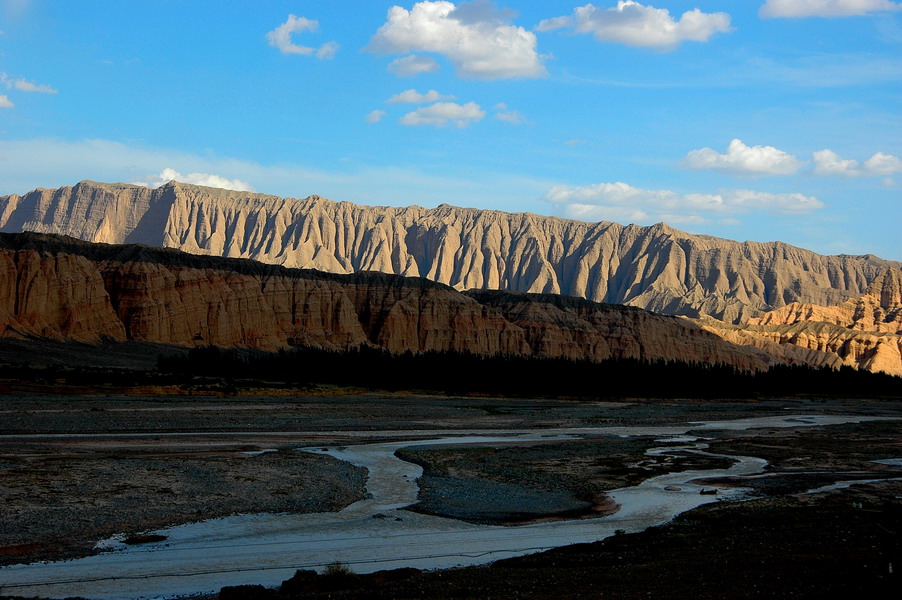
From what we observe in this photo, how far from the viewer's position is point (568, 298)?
195m

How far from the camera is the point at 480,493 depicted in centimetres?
3253

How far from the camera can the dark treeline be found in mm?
105250

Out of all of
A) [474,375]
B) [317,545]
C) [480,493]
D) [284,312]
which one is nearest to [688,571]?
[317,545]

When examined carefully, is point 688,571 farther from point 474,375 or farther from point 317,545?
point 474,375

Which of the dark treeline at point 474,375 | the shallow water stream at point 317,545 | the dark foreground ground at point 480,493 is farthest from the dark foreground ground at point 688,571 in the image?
the dark treeline at point 474,375

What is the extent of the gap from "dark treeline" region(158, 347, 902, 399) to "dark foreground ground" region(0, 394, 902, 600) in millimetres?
37144

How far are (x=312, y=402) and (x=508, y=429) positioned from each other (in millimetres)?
23509

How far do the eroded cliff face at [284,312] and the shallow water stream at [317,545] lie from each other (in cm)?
9880

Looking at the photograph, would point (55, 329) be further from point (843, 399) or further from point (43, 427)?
point (843, 399)

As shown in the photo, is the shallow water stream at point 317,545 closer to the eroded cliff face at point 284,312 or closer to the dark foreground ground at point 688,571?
the dark foreground ground at point 688,571

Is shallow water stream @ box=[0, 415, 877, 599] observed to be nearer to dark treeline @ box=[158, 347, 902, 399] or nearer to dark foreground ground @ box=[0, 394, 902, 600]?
dark foreground ground @ box=[0, 394, 902, 600]

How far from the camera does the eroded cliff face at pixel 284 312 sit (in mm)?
127500

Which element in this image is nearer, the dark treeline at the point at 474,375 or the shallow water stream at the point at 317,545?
the shallow water stream at the point at 317,545

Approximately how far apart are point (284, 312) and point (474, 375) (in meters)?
55.6
